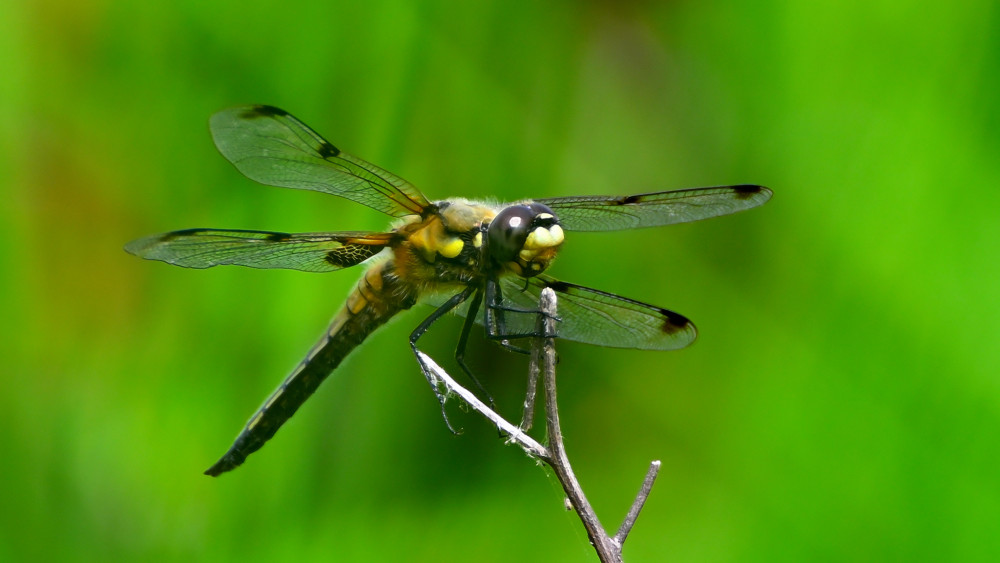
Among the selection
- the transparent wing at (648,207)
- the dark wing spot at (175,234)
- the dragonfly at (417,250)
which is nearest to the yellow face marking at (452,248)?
the dragonfly at (417,250)

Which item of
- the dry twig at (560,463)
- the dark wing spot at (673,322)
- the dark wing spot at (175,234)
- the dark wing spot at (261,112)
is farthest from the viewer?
the dark wing spot at (673,322)

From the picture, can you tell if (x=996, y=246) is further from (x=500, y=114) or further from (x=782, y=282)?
(x=500, y=114)

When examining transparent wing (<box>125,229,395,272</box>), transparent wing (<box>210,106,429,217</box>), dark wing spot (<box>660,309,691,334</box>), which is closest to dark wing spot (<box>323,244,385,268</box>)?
transparent wing (<box>125,229,395,272</box>)

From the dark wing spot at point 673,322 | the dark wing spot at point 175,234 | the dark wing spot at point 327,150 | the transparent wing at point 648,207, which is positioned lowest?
the dark wing spot at point 673,322

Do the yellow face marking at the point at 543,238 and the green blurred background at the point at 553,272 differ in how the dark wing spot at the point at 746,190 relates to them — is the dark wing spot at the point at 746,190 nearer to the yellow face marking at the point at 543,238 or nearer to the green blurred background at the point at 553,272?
the green blurred background at the point at 553,272

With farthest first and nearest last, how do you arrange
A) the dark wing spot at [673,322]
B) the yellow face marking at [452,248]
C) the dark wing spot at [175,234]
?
1. the yellow face marking at [452,248]
2. the dark wing spot at [673,322]
3. the dark wing spot at [175,234]

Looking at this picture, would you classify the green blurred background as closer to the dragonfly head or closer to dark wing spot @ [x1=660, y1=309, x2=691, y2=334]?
dark wing spot @ [x1=660, y1=309, x2=691, y2=334]
